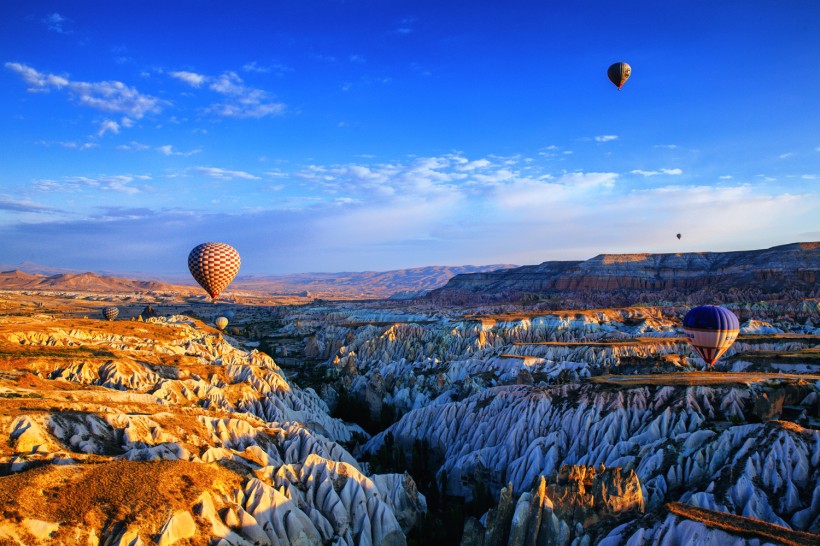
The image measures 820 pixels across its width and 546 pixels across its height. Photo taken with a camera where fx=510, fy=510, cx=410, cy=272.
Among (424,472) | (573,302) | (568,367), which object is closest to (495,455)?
(424,472)

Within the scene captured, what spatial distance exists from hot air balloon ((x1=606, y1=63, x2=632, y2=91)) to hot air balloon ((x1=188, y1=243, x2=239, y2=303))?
135 feet

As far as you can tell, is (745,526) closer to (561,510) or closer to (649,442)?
(561,510)

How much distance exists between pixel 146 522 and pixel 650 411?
25.8m

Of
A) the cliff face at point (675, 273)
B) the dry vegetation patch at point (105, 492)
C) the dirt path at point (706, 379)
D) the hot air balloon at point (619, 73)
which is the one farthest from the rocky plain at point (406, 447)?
the cliff face at point (675, 273)

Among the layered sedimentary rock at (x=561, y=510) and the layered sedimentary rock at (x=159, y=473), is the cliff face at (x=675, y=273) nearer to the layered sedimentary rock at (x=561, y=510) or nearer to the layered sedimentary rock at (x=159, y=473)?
the layered sedimentary rock at (x=561, y=510)

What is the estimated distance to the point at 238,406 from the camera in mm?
37438

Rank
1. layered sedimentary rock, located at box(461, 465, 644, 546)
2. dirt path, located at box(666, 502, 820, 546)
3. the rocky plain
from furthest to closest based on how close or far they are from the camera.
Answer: layered sedimentary rock, located at box(461, 465, 644, 546) < the rocky plain < dirt path, located at box(666, 502, 820, 546)

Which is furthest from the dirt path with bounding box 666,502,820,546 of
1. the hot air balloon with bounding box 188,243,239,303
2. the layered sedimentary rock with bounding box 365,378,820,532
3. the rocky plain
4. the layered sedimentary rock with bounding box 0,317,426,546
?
the hot air balloon with bounding box 188,243,239,303

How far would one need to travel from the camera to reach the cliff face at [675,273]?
112000mm

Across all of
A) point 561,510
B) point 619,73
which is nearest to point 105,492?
point 561,510

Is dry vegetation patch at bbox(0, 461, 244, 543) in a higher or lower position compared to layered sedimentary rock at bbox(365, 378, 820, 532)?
higher

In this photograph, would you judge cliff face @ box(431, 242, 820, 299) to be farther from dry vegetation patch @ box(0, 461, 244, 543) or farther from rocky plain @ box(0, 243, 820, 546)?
dry vegetation patch @ box(0, 461, 244, 543)

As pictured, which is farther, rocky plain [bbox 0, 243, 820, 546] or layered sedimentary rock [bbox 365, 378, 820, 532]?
layered sedimentary rock [bbox 365, 378, 820, 532]

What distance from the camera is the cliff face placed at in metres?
112
